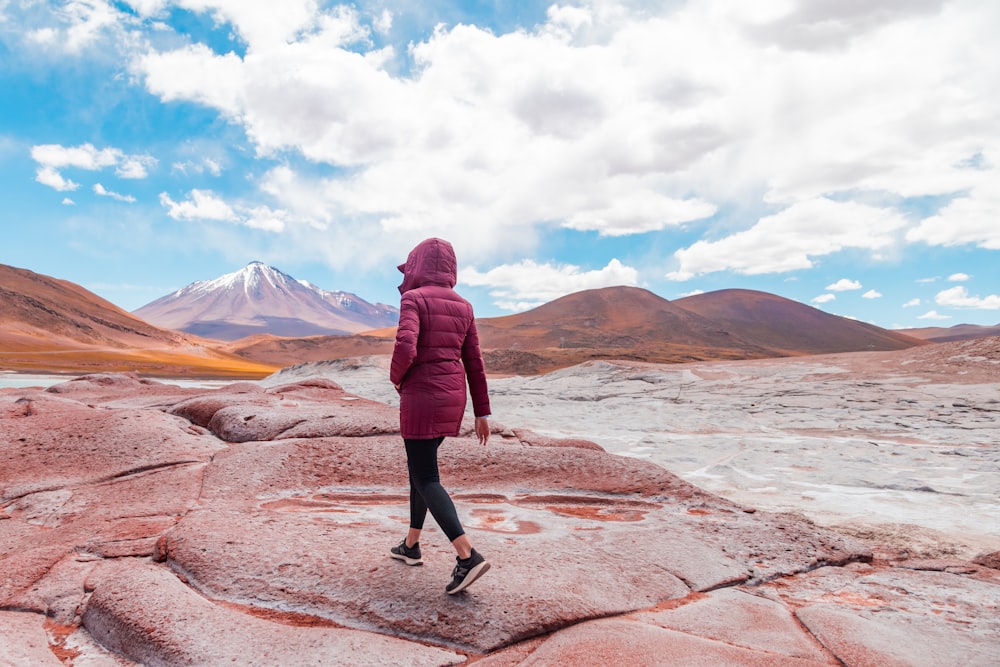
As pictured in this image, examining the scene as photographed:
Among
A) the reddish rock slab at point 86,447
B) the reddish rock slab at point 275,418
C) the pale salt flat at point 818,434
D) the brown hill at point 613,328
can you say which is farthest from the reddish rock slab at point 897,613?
the brown hill at point 613,328

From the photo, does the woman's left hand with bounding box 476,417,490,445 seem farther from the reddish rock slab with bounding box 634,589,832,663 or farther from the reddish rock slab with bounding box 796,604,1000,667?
the reddish rock slab with bounding box 796,604,1000,667

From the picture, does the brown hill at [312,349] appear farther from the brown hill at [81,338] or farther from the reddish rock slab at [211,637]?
the reddish rock slab at [211,637]

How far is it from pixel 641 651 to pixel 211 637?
2105 millimetres

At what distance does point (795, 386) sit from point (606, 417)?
6449 millimetres

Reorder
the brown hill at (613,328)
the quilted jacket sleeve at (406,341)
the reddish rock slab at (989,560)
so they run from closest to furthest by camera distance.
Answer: the quilted jacket sleeve at (406,341) → the reddish rock slab at (989,560) → the brown hill at (613,328)

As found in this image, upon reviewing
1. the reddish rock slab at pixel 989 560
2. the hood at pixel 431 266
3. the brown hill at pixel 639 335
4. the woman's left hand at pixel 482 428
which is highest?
the brown hill at pixel 639 335

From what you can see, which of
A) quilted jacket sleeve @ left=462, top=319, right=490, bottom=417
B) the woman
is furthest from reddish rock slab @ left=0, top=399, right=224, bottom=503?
quilted jacket sleeve @ left=462, top=319, right=490, bottom=417

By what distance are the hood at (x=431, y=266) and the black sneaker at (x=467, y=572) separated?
1614 mm

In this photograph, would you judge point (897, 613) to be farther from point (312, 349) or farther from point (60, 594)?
point (312, 349)

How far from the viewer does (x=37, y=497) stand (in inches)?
223

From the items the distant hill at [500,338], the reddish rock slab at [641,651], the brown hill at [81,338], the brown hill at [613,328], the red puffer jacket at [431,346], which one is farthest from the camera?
the brown hill at [613,328]

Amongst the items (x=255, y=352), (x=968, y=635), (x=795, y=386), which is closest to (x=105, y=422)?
(x=968, y=635)

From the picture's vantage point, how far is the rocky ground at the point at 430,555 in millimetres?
2973

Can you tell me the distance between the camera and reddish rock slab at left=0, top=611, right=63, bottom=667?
2768mm
